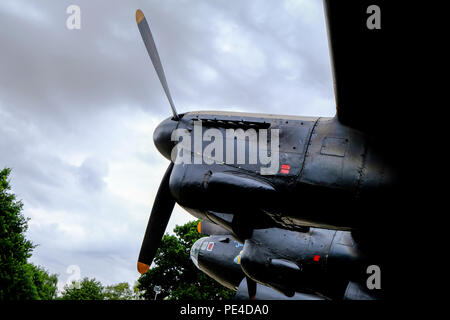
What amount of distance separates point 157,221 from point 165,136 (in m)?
2.47

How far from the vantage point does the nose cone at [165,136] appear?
309 inches

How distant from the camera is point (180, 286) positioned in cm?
3103

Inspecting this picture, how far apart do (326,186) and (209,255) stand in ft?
26.4

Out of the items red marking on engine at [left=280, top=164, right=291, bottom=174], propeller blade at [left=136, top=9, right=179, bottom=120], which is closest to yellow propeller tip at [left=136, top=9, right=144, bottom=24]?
propeller blade at [left=136, top=9, right=179, bottom=120]

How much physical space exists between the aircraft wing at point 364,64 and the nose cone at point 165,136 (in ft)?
12.9

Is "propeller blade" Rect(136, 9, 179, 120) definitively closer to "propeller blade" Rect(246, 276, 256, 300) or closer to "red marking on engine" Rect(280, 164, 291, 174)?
"red marking on engine" Rect(280, 164, 291, 174)

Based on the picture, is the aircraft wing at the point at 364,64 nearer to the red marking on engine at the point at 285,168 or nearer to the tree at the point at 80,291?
the red marking on engine at the point at 285,168

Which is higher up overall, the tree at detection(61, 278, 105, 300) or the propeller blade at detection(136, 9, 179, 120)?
the propeller blade at detection(136, 9, 179, 120)

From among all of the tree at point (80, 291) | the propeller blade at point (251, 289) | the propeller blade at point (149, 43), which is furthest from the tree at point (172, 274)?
the propeller blade at point (149, 43)

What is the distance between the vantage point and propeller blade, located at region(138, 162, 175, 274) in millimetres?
8680

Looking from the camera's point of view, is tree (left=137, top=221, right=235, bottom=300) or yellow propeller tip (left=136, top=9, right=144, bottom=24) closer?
yellow propeller tip (left=136, top=9, right=144, bottom=24)

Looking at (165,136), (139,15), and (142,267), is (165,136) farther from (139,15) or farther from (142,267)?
(142,267)

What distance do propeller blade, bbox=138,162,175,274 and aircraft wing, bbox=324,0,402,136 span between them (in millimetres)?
4745

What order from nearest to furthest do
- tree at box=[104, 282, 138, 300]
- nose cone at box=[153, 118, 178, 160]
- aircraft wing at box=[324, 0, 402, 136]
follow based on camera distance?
aircraft wing at box=[324, 0, 402, 136]
nose cone at box=[153, 118, 178, 160]
tree at box=[104, 282, 138, 300]
